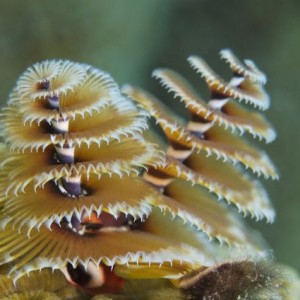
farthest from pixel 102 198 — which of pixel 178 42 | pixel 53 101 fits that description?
pixel 178 42

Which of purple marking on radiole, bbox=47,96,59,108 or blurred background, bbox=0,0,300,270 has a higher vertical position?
blurred background, bbox=0,0,300,270

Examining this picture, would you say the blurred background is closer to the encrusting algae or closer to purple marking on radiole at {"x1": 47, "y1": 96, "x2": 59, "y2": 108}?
the encrusting algae

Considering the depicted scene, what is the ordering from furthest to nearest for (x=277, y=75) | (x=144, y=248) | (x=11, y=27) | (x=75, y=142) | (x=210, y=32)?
(x=277, y=75) → (x=210, y=32) → (x=11, y=27) → (x=144, y=248) → (x=75, y=142)

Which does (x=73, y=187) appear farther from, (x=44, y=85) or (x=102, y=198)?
(x=44, y=85)

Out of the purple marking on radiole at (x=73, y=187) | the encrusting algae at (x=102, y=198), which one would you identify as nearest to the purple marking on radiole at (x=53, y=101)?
the encrusting algae at (x=102, y=198)

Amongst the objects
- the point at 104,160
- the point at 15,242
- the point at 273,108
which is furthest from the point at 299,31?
the point at 15,242

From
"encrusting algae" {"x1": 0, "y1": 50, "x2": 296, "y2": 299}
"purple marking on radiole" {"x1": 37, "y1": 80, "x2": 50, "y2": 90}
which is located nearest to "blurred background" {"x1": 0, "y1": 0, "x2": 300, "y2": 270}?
"encrusting algae" {"x1": 0, "y1": 50, "x2": 296, "y2": 299}

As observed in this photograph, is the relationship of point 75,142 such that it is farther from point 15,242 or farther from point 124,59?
point 124,59
